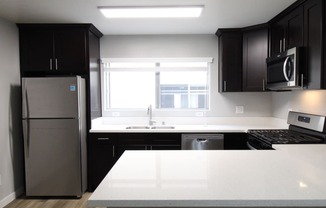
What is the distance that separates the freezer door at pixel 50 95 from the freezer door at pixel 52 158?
17 cm

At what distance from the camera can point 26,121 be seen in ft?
8.97

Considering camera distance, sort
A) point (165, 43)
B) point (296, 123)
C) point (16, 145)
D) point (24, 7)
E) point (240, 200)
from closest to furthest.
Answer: point (240, 200), point (24, 7), point (296, 123), point (16, 145), point (165, 43)

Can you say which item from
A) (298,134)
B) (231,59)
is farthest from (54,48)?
(298,134)

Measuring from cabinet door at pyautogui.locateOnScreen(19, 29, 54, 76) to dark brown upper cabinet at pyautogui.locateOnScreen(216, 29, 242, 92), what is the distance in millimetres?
2454

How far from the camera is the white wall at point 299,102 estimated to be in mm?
2387

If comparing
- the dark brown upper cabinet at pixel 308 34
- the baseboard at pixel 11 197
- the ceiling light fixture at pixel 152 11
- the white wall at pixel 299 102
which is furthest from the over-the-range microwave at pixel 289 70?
the baseboard at pixel 11 197

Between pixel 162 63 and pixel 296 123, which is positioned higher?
pixel 162 63

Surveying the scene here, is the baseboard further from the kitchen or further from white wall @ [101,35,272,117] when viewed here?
white wall @ [101,35,272,117]

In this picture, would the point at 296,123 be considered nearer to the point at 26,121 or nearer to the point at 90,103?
the point at 90,103

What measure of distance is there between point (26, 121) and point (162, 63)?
2118mm

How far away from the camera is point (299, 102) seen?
275 cm

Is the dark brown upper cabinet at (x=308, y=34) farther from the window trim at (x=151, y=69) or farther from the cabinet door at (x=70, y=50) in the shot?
the cabinet door at (x=70, y=50)

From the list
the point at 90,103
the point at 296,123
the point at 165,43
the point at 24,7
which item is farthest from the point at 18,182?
the point at 296,123

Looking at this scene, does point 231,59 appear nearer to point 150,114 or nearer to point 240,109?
point 240,109
